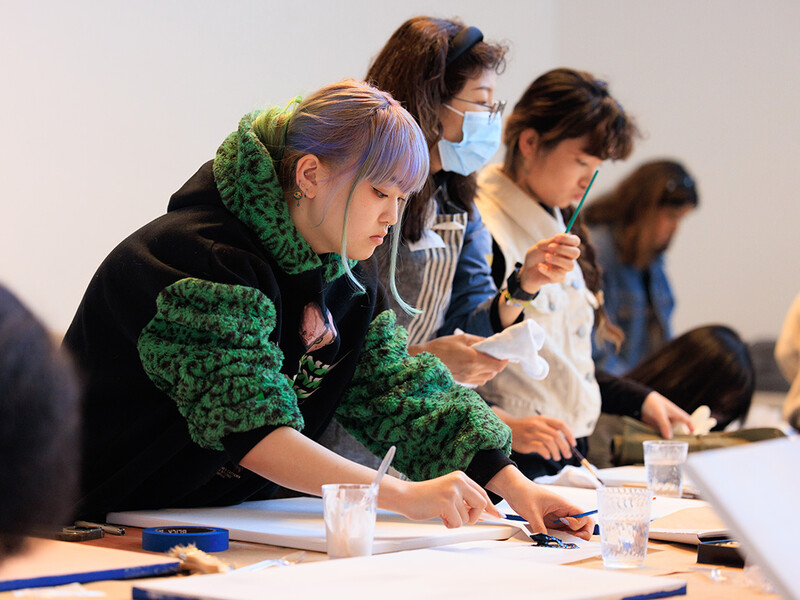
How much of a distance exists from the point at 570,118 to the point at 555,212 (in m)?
0.23

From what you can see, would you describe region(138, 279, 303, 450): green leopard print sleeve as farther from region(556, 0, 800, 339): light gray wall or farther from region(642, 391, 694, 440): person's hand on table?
region(556, 0, 800, 339): light gray wall

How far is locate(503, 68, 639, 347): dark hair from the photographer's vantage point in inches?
90.1

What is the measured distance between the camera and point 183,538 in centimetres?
109

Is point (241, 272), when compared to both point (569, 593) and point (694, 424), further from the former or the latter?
point (694, 424)

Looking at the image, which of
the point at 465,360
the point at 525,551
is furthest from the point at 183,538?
the point at 465,360

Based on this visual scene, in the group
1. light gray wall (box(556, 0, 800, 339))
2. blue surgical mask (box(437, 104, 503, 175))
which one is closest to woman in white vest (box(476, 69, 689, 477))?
blue surgical mask (box(437, 104, 503, 175))

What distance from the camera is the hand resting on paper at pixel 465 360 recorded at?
1796 mm

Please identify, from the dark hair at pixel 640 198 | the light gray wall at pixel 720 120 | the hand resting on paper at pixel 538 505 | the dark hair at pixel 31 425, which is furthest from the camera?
the light gray wall at pixel 720 120

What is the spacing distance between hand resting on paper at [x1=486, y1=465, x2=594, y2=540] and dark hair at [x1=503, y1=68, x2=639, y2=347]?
1.13 meters

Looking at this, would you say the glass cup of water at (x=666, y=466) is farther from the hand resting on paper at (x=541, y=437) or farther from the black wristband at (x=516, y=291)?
the black wristband at (x=516, y=291)

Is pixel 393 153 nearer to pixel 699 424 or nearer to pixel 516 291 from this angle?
pixel 516 291

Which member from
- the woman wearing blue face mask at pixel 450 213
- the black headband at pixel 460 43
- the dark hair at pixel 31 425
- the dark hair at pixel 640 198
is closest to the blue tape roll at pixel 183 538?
the dark hair at pixel 31 425

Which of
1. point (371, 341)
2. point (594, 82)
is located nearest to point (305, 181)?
point (371, 341)

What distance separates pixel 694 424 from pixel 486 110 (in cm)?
96
